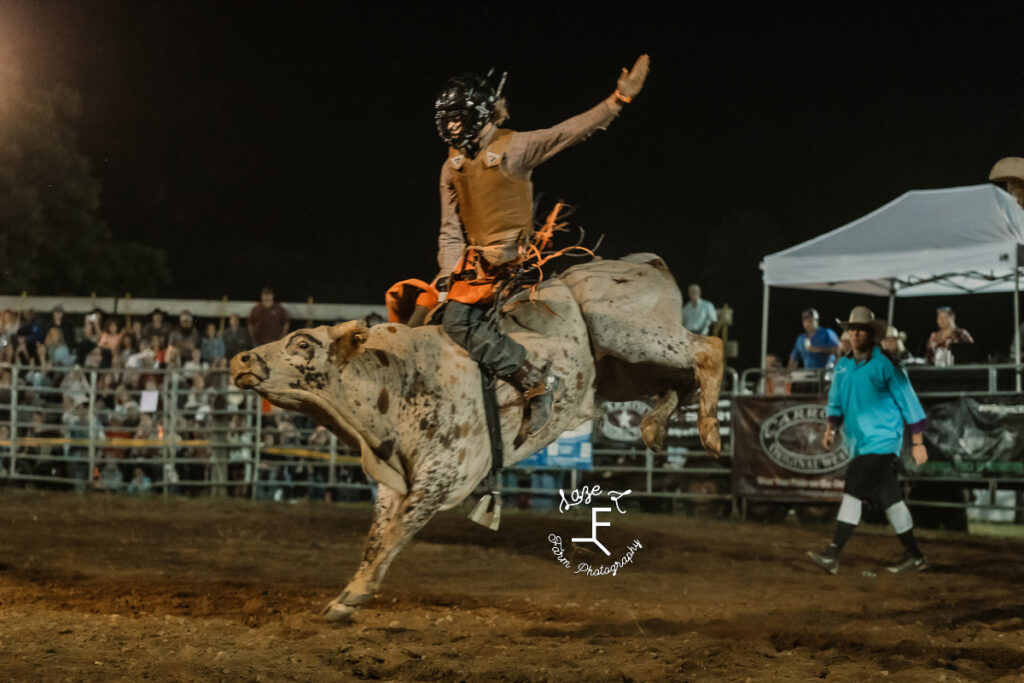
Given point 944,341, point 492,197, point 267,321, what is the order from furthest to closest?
point 267,321 < point 944,341 < point 492,197

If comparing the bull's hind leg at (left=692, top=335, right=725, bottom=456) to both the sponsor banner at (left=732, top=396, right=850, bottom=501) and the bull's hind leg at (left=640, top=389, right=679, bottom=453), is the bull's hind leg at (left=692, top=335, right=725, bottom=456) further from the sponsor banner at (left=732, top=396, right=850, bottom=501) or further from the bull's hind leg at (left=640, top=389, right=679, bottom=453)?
the sponsor banner at (left=732, top=396, right=850, bottom=501)

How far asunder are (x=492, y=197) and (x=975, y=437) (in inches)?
296

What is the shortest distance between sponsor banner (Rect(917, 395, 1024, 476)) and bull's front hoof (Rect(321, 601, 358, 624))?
7540 millimetres

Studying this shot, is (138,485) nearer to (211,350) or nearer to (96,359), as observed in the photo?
(96,359)

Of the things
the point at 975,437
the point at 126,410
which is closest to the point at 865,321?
the point at 975,437

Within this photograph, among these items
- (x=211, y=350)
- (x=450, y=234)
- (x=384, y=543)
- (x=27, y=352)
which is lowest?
(x=384, y=543)

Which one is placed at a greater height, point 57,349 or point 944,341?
point 944,341

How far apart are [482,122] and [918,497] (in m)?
8.14

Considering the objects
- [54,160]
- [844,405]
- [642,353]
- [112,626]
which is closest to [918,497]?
[844,405]

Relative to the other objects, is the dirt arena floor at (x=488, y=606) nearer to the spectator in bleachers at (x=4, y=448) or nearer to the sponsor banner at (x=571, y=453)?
the sponsor banner at (x=571, y=453)

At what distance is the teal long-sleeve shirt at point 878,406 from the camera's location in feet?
25.6

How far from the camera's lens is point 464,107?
503cm

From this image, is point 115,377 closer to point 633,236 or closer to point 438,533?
point 438,533

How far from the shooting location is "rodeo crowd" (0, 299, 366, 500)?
13.3m
